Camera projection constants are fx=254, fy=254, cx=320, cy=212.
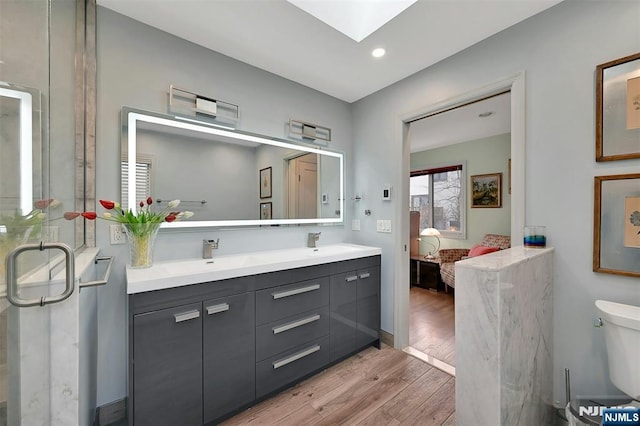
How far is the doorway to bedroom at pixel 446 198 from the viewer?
3099 millimetres

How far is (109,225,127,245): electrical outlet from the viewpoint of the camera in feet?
5.17

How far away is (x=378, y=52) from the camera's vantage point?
6.44 feet

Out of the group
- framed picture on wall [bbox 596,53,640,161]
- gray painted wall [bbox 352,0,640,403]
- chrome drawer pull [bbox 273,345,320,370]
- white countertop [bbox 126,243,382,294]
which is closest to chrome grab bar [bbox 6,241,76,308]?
white countertop [bbox 126,243,382,294]

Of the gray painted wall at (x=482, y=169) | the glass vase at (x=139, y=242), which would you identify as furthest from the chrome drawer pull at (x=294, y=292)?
the gray painted wall at (x=482, y=169)

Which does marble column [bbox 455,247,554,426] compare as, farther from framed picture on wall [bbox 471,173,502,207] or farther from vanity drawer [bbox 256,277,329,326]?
framed picture on wall [bbox 471,173,502,207]

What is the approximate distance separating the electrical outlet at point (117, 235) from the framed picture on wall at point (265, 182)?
0.99 meters

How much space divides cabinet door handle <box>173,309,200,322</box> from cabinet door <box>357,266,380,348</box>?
52.4 inches

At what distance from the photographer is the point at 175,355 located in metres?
1.34

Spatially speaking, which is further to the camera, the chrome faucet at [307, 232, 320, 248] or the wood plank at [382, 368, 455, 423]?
the chrome faucet at [307, 232, 320, 248]

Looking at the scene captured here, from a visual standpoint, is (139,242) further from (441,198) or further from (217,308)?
(441,198)

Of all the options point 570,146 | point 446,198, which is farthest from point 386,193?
point 446,198

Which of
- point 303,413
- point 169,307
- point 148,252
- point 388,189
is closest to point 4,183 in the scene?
point 169,307

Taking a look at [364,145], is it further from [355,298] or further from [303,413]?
[303,413]

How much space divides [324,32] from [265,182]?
1.20 m
